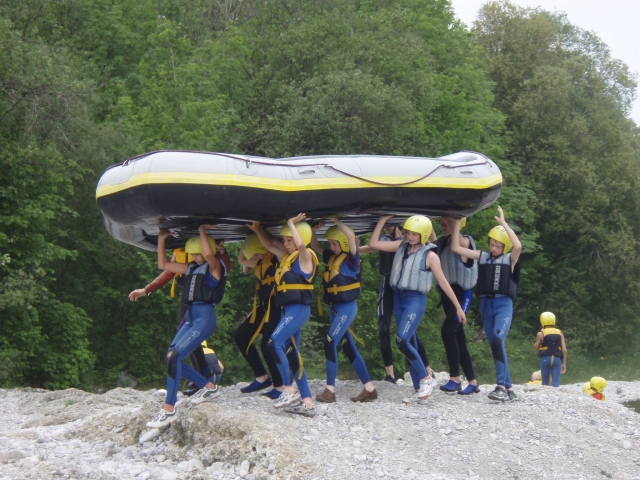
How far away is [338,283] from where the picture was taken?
8.75 metres

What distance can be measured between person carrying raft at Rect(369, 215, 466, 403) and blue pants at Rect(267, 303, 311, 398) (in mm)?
1195

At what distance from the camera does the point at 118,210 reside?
8.23 m

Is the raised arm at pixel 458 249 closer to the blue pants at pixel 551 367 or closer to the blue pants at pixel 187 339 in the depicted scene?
the blue pants at pixel 187 339

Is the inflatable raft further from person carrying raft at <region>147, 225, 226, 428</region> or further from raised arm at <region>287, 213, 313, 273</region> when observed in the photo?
person carrying raft at <region>147, 225, 226, 428</region>

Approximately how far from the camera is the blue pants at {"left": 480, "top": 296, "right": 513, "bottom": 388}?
9.27 metres

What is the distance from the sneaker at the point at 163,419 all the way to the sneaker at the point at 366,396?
1.99 meters

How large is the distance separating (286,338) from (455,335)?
223 centimetres

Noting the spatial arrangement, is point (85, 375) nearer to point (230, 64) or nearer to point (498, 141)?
point (230, 64)

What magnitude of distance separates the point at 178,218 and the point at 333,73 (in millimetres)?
13087

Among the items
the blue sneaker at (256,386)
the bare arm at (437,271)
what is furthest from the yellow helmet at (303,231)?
the blue sneaker at (256,386)

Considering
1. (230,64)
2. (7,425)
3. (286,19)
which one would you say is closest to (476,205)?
(7,425)

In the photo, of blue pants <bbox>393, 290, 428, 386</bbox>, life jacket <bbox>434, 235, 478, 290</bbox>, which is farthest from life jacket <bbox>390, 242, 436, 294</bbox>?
life jacket <bbox>434, 235, 478, 290</bbox>

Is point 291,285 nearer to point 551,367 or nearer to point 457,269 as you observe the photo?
point 457,269

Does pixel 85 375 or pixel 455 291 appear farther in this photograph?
pixel 85 375
